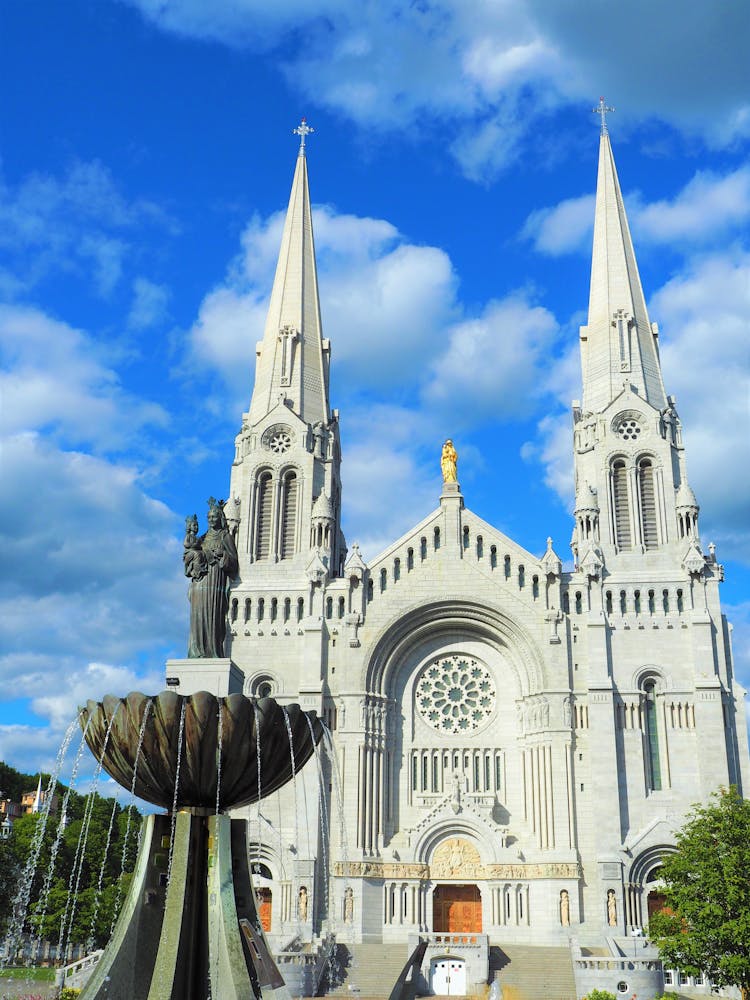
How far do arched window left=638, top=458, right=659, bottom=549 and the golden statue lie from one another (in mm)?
8108

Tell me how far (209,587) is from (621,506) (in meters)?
30.0

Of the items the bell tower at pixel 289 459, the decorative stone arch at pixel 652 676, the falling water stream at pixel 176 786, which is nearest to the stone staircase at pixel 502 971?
the decorative stone arch at pixel 652 676

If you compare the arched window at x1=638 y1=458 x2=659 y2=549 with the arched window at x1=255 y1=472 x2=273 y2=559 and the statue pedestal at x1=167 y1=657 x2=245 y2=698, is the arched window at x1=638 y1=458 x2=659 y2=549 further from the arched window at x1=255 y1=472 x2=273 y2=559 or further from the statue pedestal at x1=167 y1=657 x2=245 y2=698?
the statue pedestal at x1=167 y1=657 x2=245 y2=698

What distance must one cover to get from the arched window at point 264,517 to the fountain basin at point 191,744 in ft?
102

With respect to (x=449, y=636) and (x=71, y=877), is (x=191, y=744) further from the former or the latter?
(x=71, y=877)

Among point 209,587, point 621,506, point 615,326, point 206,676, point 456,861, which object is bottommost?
point 456,861

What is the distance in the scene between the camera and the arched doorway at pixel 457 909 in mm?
38281

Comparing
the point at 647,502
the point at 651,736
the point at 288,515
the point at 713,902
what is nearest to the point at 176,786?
the point at 713,902

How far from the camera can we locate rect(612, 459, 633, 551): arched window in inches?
1708

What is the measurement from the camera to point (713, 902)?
90.1 ft

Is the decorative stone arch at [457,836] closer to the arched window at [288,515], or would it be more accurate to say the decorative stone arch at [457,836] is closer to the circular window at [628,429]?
the arched window at [288,515]

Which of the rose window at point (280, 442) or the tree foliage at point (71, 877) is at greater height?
the rose window at point (280, 442)

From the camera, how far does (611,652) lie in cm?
4047

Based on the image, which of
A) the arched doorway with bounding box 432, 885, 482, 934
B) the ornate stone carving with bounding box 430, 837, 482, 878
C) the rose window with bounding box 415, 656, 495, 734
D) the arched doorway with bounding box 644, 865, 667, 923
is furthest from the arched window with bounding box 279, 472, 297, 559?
the arched doorway with bounding box 644, 865, 667, 923
